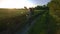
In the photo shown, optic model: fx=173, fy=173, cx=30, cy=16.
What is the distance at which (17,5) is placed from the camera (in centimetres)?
264

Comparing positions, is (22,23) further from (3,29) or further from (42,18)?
(42,18)

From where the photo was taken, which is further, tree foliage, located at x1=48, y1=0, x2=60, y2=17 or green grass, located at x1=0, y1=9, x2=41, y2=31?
tree foliage, located at x1=48, y1=0, x2=60, y2=17

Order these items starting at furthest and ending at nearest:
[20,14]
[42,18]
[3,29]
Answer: [42,18], [20,14], [3,29]

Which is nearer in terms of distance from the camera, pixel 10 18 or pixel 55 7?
pixel 10 18

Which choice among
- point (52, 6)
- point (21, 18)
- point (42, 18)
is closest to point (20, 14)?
point (21, 18)

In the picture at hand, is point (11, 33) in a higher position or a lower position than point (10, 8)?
lower

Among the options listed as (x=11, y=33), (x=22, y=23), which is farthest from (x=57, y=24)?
(x=11, y=33)

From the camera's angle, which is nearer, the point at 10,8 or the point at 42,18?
the point at 10,8

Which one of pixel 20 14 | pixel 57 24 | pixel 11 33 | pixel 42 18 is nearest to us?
pixel 11 33

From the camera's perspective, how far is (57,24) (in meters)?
3.51

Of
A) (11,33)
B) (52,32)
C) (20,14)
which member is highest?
(20,14)

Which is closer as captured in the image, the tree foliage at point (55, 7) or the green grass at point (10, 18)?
the green grass at point (10, 18)

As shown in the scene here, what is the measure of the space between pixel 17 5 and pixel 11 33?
0.50m

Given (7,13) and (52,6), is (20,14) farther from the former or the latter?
(52,6)
